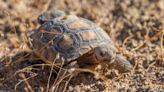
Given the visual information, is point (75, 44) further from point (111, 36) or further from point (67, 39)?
point (111, 36)

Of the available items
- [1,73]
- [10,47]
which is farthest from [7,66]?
[10,47]

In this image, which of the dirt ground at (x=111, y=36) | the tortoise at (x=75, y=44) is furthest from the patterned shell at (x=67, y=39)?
the dirt ground at (x=111, y=36)

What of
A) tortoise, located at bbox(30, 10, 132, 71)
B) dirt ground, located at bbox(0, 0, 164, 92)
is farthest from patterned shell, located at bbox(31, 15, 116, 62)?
dirt ground, located at bbox(0, 0, 164, 92)

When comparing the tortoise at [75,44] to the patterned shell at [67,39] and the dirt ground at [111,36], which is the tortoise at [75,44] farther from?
the dirt ground at [111,36]

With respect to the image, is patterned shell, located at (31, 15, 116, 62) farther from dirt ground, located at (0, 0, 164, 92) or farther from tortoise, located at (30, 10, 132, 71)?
dirt ground, located at (0, 0, 164, 92)

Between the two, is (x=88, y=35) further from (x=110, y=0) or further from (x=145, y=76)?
(x=110, y=0)
